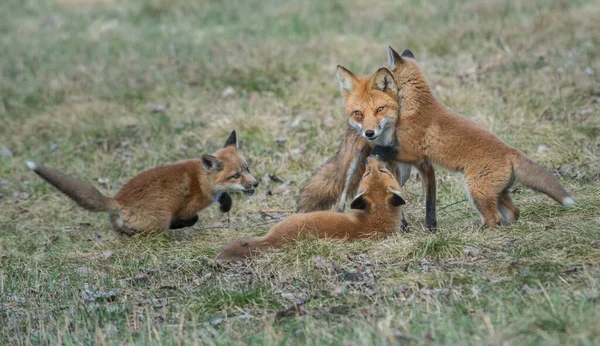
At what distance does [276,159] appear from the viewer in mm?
11062

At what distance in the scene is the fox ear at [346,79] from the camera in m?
8.01

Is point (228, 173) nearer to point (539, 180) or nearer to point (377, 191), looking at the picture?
point (377, 191)

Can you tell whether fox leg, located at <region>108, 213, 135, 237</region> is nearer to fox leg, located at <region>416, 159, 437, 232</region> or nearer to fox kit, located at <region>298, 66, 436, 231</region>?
fox kit, located at <region>298, 66, 436, 231</region>

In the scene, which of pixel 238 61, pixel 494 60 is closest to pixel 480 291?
pixel 494 60

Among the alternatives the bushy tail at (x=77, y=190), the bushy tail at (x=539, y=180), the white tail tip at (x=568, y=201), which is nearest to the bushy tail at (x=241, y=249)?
the bushy tail at (x=77, y=190)

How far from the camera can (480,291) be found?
5863 millimetres

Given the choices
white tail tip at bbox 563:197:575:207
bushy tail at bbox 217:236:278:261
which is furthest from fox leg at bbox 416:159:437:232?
bushy tail at bbox 217:236:278:261

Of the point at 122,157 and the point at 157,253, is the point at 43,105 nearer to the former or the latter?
the point at 122,157

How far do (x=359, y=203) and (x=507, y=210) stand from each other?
142 centimetres

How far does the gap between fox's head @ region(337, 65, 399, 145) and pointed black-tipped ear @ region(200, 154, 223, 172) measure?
64.0 inches

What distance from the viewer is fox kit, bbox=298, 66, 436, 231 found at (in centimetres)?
776

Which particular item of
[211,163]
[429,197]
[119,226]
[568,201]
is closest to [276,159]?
[211,163]

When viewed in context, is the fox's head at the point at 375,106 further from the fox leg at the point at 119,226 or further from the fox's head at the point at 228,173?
the fox leg at the point at 119,226

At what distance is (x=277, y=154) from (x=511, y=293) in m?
5.81
